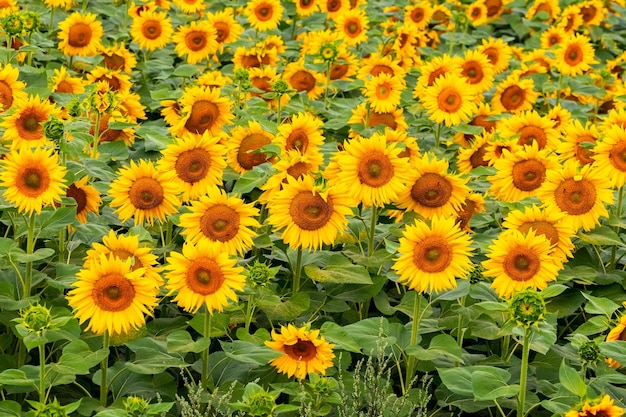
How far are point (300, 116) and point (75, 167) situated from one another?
1.04m

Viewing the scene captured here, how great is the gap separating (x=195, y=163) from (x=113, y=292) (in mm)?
984

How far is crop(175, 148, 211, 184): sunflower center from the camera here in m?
4.42

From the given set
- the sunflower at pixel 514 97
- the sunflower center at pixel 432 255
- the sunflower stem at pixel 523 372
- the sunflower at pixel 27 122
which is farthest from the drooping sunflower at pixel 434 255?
the sunflower at pixel 514 97

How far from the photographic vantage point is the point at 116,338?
3.86 m

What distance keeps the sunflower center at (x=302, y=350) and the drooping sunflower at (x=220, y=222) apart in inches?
16.4

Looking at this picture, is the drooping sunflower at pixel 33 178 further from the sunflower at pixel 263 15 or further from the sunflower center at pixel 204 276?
the sunflower at pixel 263 15

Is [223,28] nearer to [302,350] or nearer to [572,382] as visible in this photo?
[302,350]

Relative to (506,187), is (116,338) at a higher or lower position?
lower

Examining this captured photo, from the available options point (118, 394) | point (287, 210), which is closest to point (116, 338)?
point (118, 394)

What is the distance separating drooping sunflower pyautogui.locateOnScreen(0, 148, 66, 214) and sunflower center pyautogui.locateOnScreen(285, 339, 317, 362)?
3.38 feet

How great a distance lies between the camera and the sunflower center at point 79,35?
261 inches

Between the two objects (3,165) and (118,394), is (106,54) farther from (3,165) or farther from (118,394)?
(118,394)

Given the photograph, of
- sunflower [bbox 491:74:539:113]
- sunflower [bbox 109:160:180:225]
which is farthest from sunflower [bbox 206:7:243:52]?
sunflower [bbox 109:160:180:225]

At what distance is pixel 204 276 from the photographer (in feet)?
12.0
